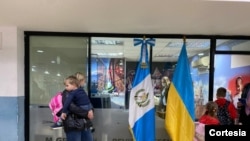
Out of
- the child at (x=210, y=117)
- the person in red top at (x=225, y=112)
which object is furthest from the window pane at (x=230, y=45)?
the child at (x=210, y=117)

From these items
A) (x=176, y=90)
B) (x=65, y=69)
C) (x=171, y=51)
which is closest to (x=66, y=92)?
(x=65, y=69)

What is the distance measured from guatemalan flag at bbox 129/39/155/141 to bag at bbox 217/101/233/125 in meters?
0.94

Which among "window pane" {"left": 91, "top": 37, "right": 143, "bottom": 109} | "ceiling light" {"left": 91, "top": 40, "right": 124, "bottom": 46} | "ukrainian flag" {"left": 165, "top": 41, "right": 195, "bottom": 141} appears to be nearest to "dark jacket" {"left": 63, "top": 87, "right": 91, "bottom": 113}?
"window pane" {"left": 91, "top": 37, "right": 143, "bottom": 109}

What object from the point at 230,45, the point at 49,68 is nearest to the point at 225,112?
the point at 230,45

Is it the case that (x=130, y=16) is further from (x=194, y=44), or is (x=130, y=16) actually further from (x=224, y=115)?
(x=224, y=115)

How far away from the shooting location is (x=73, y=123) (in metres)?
3.53

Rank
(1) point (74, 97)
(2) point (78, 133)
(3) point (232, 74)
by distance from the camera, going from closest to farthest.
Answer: (1) point (74, 97)
(2) point (78, 133)
(3) point (232, 74)

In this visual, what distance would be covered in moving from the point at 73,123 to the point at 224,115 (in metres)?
2.11

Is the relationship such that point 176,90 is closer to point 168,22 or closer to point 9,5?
point 168,22

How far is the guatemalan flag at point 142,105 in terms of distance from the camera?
3939 mm

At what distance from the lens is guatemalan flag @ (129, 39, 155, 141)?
3939mm

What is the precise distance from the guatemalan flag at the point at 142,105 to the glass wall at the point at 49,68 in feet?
2.90

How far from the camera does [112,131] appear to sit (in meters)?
4.32

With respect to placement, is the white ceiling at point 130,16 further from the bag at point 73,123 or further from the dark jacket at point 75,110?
the bag at point 73,123
